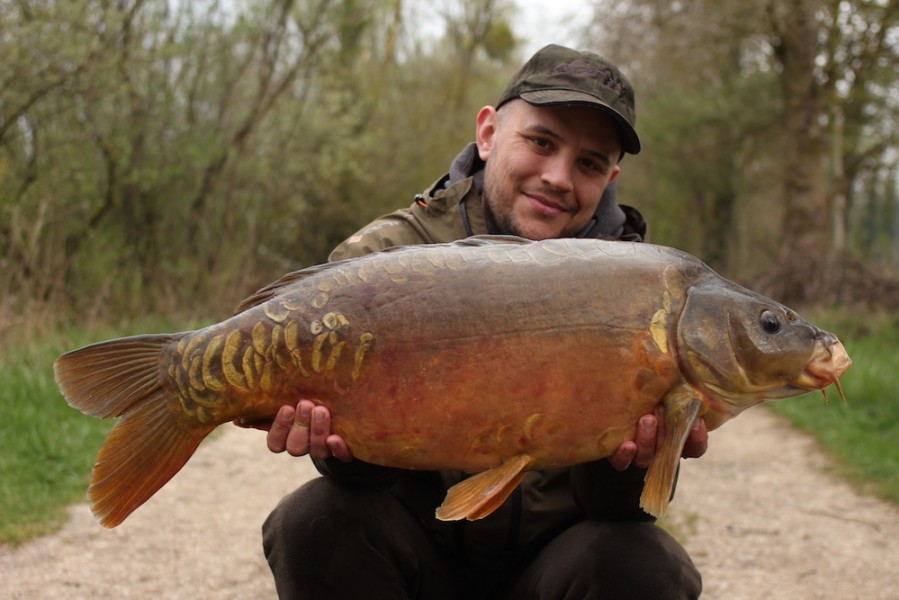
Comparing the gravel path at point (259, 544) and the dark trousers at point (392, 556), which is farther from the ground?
the dark trousers at point (392, 556)

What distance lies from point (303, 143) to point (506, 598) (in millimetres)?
8999

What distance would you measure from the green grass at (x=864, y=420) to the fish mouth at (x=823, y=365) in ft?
8.95

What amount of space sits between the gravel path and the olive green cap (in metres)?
1.67

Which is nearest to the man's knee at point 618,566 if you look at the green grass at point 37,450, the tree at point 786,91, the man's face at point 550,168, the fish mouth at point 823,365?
the fish mouth at point 823,365

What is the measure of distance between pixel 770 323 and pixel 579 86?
85 cm

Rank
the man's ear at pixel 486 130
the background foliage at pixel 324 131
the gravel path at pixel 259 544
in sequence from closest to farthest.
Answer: the man's ear at pixel 486 130, the gravel path at pixel 259 544, the background foliage at pixel 324 131

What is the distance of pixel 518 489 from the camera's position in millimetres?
2094

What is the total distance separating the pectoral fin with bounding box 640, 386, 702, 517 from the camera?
1653 mm

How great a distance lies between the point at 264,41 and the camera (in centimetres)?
905

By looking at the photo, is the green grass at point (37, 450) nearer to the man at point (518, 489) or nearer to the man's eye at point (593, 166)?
the man at point (518, 489)

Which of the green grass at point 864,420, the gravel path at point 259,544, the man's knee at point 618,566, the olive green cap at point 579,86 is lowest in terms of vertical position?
the green grass at point 864,420

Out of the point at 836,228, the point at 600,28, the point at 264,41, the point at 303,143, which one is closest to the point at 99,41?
the point at 264,41

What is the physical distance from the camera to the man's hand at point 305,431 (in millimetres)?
1716

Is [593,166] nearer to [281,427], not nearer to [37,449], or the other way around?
[281,427]
